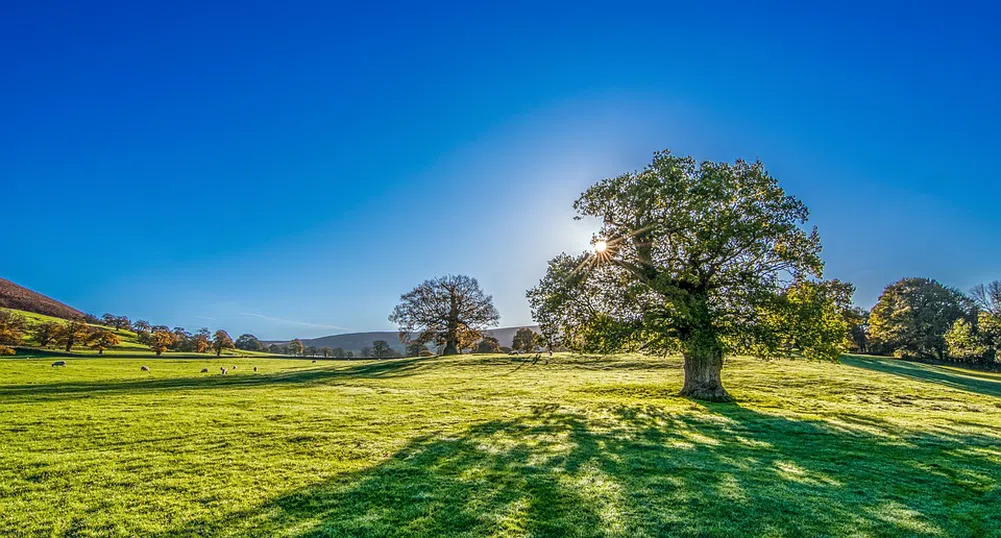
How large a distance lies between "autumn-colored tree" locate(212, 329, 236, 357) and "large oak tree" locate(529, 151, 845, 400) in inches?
2940

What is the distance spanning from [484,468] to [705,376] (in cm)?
1852

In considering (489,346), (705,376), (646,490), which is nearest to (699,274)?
(705,376)

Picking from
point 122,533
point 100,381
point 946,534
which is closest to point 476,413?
point 122,533

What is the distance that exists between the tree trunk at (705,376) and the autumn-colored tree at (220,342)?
77.6 metres

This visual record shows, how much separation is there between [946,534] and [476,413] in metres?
13.3

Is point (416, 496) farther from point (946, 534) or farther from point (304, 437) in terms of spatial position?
point (946, 534)

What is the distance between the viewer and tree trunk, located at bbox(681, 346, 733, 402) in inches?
894

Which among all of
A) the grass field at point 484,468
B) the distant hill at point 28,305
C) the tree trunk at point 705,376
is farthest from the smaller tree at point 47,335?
the tree trunk at point 705,376

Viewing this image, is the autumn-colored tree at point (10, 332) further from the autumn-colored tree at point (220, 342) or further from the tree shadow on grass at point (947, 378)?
the tree shadow on grass at point (947, 378)

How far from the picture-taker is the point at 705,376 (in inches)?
925

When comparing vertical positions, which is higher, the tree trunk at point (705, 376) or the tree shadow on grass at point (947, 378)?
the tree trunk at point (705, 376)

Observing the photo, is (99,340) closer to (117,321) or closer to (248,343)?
(248,343)

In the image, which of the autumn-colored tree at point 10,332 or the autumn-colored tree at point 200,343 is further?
the autumn-colored tree at point 200,343

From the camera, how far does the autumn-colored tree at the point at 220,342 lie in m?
77.6
